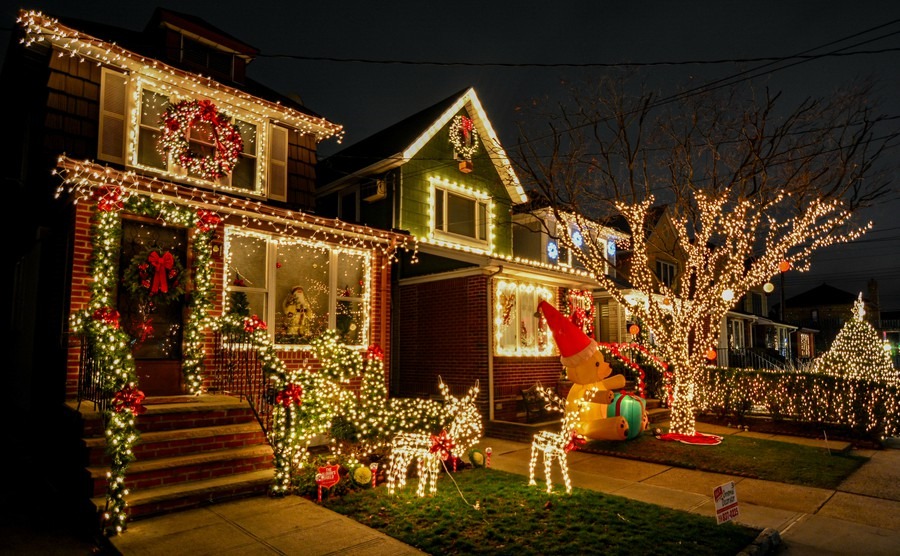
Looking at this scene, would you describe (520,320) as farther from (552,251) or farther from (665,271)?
(665,271)

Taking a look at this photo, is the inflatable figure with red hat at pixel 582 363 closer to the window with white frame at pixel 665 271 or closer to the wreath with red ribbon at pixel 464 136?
the wreath with red ribbon at pixel 464 136

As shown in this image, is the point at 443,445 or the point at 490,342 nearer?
the point at 443,445

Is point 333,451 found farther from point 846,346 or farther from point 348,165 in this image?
point 846,346

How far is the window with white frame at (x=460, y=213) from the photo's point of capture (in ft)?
51.7

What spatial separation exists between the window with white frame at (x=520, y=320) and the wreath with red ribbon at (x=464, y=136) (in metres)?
4.99

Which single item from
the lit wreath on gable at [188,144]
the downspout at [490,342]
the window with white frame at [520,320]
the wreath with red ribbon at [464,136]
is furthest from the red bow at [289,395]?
the wreath with red ribbon at [464,136]

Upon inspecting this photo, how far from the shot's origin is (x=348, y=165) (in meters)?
16.6

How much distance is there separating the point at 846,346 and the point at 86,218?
17.4 m

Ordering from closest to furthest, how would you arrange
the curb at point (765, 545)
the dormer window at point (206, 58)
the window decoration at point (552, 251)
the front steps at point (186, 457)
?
1. the curb at point (765, 545)
2. the front steps at point (186, 457)
3. the dormer window at point (206, 58)
4. the window decoration at point (552, 251)

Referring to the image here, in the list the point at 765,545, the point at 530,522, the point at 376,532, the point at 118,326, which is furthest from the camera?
the point at 118,326

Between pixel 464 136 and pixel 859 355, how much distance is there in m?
12.2

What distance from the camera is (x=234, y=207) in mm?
9070

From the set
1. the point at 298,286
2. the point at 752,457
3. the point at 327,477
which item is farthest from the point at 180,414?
the point at 752,457

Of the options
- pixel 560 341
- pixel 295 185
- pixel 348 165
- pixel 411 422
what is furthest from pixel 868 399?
pixel 348 165
